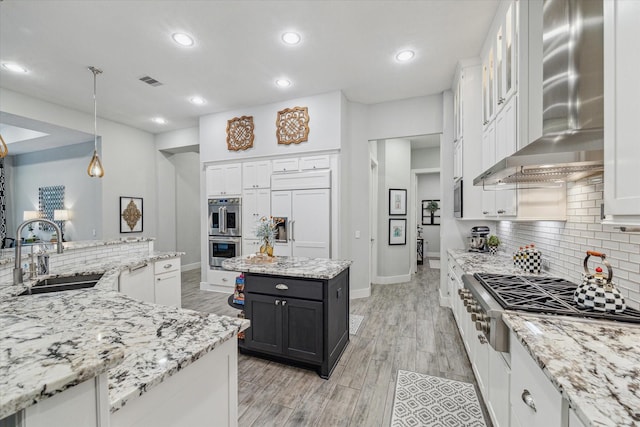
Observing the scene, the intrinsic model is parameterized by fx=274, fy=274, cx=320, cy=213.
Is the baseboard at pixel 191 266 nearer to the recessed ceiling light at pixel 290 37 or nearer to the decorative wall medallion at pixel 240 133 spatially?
the decorative wall medallion at pixel 240 133

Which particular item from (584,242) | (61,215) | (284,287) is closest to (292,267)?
(284,287)

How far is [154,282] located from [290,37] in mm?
3130

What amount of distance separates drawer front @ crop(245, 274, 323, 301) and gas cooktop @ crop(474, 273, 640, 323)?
1247mm

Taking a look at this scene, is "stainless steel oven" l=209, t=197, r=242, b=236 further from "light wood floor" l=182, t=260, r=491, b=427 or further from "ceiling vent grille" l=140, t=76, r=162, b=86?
"ceiling vent grille" l=140, t=76, r=162, b=86

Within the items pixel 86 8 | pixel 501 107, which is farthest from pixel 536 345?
pixel 86 8

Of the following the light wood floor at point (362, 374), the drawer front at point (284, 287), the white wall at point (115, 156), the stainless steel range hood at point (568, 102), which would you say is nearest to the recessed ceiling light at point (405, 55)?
the stainless steel range hood at point (568, 102)

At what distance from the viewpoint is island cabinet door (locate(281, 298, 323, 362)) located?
7.57 feet

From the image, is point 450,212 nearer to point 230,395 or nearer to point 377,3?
point 377,3

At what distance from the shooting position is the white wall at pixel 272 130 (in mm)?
4199

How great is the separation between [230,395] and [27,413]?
2.64 ft

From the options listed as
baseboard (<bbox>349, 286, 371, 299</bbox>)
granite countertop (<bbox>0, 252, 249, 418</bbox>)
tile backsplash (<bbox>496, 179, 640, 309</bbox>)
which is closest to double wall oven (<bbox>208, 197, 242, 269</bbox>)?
baseboard (<bbox>349, 286, 371, 299</bbox>)

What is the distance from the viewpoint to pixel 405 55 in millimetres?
3275

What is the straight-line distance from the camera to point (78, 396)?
54cm

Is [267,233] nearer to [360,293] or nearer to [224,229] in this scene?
[360,293]
